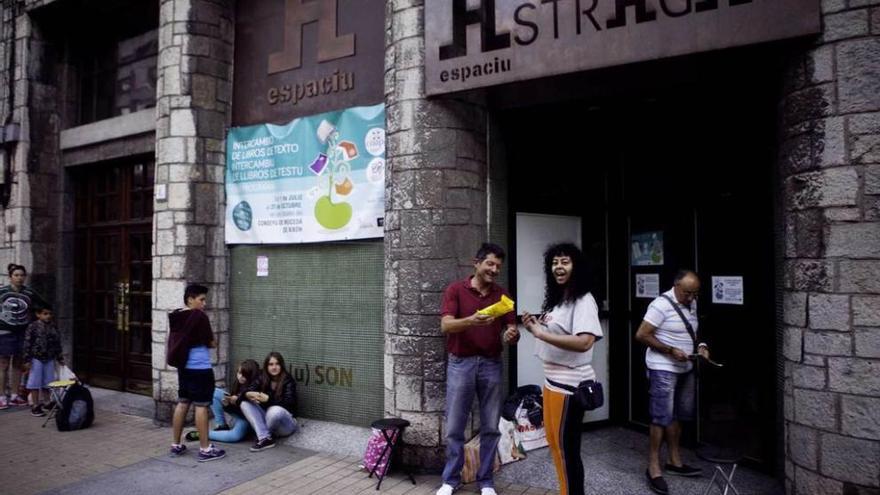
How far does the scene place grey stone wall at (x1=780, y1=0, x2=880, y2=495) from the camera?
3664 millimetres

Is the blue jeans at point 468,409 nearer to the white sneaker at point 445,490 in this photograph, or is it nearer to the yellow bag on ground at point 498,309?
the white sneaker at point 445,490

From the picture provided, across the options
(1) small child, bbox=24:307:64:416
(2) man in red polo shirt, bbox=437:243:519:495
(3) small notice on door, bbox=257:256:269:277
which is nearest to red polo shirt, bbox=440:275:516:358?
(2) man in red polo shirt, bbox=437:243:519:495

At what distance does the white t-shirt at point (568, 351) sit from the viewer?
3.75 meters

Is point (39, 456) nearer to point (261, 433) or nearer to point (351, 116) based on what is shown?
point (261, 433)

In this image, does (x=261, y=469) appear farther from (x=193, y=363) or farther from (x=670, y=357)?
(x=670, y=357)

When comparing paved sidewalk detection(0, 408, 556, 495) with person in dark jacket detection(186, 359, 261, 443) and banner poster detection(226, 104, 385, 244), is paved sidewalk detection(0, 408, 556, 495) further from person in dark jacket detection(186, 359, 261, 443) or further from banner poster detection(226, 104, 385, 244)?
banner poster detection(226, 104, 385, 244)

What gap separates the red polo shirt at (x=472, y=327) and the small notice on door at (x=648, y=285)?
2.05 metres

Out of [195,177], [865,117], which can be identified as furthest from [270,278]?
[865,117]

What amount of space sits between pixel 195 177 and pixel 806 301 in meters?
6.43

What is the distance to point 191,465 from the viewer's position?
543cm

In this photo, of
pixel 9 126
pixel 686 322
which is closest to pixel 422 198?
pixel 686 322

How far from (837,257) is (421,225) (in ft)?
10.4

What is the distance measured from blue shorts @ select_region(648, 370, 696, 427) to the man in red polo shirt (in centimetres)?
131

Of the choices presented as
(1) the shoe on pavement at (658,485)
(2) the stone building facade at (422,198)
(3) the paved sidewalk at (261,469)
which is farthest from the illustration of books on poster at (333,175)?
(1) the shoe on pavement at (658,485)
